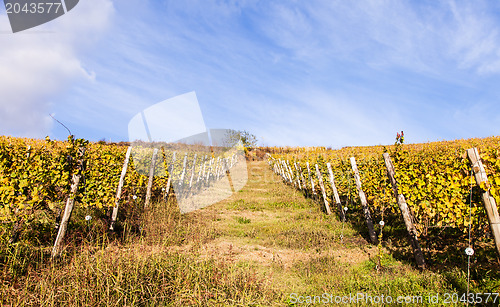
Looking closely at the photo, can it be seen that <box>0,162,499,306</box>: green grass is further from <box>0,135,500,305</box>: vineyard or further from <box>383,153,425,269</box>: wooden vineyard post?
<box>383,153,425,269</box>: wooden vineyard post

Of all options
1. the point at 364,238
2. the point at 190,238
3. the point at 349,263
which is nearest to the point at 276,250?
the point at 349,263

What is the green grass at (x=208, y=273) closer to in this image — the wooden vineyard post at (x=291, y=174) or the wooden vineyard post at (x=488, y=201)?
the wooden vineyard post at (x=488, y=201)

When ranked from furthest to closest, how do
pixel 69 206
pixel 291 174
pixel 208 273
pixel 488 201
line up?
1. pixel 291 174
2. pixel 69 206
3. pixel 208 273
4. pixel 488 201

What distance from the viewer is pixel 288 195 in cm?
1535

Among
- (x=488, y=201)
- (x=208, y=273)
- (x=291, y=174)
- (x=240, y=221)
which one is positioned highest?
(x=291, y=174)

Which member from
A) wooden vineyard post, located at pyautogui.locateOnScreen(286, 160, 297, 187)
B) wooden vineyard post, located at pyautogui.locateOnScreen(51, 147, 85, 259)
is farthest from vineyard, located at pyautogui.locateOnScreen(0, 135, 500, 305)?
wooden vineyard post, located at pyautogui.locateOnScreen(286, 160, 297, 187)

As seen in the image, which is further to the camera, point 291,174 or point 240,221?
point 291,174

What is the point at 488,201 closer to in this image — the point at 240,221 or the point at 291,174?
the point at 240,221

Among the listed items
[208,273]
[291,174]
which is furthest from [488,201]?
[291,174]

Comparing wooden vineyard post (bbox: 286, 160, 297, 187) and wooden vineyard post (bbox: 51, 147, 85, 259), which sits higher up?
wooden vineyard post (bbox: 286, 160, 297, 187)

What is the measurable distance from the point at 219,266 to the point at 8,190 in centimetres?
409

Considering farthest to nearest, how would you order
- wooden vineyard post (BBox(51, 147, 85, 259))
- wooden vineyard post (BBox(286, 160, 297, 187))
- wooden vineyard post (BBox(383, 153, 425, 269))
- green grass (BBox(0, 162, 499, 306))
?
Result: wooden vineyard post (BBox(286, 160, 297, 187)) < wooden vineyard post (BBox(383, 153, 425, 269)) < wooden vineyard post (BBox(51, 147, 85, 259)) < green grass (BBox(0, 162, 499, 306))

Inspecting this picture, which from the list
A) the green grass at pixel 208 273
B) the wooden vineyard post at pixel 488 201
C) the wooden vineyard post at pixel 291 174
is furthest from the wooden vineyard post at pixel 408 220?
the wooden vineyard post at pixel 291 174

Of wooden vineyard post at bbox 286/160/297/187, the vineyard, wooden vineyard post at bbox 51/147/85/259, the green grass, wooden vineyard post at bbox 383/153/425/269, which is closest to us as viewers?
the green grass
